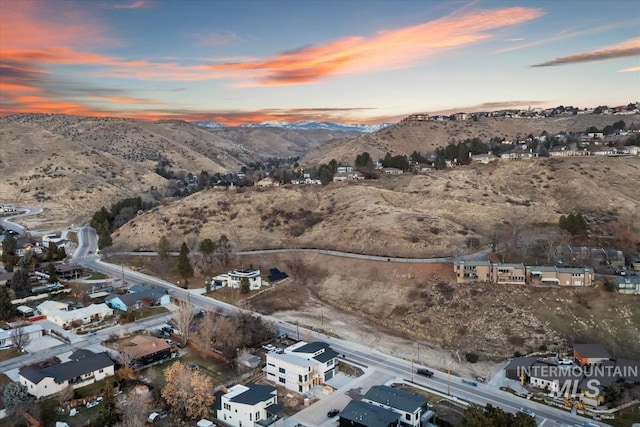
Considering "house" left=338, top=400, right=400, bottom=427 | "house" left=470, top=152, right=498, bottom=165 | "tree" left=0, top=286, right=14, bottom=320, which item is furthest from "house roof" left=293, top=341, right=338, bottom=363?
"house" left=470, top=152, right=498, bottom=165

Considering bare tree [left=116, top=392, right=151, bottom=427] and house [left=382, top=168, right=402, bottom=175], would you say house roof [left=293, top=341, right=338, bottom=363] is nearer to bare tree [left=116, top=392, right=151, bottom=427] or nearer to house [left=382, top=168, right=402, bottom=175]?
bare tree [left=116, top=392, right=151, bottom=427]

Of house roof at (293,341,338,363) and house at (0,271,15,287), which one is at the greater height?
house at (0,271,15,287)

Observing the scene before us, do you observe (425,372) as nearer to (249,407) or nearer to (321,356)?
(321,356)

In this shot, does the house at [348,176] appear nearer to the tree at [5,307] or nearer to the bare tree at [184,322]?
the bare tree at [184,322]

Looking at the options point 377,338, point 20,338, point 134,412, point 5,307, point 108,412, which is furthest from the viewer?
point 5,307

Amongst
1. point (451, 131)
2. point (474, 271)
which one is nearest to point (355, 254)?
point (474, 271)

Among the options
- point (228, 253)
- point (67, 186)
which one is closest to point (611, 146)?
point (228, 253)
